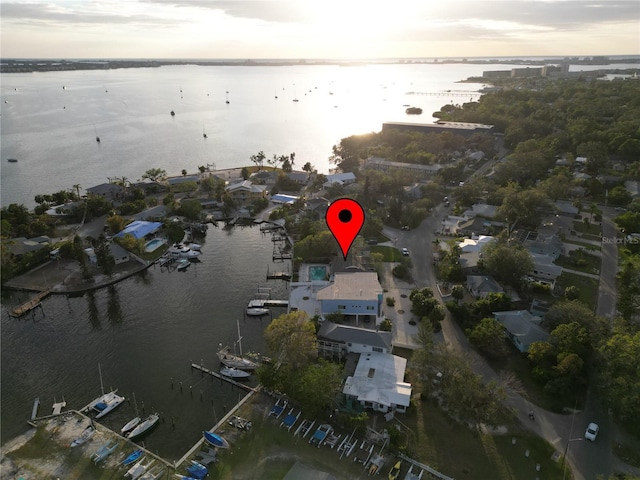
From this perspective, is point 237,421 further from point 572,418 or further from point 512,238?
point 512,238

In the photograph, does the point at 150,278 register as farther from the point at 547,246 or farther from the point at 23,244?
the point at 547,246

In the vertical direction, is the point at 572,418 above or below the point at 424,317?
below

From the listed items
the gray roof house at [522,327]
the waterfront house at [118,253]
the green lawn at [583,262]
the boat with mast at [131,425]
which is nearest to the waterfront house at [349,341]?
the gray roof house at [522,327]

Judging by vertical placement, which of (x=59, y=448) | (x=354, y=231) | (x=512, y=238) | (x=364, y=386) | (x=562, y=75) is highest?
(x=562, y=75)

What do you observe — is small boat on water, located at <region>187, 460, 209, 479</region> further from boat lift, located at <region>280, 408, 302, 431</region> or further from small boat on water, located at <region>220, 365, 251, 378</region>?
small boat on water, located at <region>220, 365, 251, 378</region>

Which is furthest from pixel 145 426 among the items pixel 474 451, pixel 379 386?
pixel 474 451

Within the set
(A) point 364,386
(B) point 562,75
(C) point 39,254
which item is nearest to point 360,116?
(C) point 39,254

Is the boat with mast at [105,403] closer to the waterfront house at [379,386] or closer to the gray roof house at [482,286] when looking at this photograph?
the waterfront house at [379,386]

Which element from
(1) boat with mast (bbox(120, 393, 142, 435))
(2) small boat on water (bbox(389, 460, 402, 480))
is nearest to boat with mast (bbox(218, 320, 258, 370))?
(1) boat with mast (bbox(120, 393, 142, 435))
